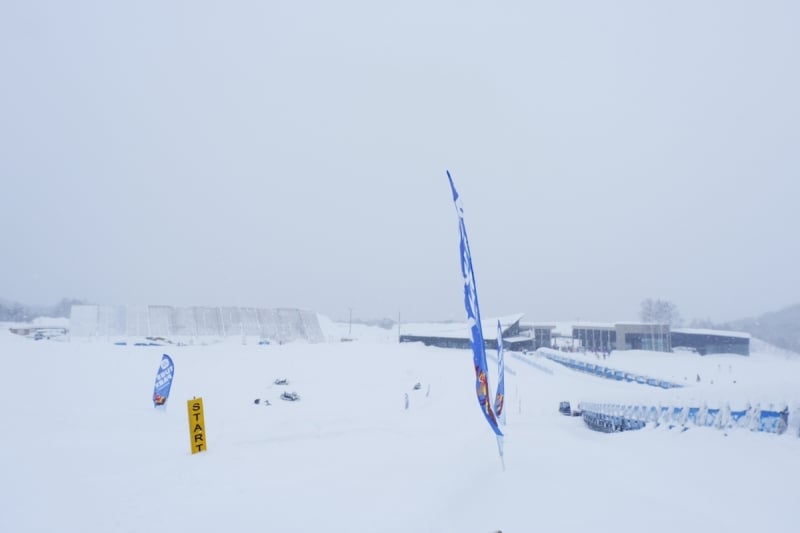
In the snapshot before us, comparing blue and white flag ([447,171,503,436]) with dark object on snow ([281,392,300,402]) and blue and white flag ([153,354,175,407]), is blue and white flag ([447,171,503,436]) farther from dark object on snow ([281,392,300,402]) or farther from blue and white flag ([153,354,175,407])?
dark object on snow ([281,392,300,402])

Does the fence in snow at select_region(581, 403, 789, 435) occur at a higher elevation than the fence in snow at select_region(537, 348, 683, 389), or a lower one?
higher

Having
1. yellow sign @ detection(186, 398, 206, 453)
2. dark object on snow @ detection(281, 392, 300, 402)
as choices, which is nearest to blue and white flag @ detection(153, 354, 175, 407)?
yellow sign @ detection(186, 398, 206, 453)

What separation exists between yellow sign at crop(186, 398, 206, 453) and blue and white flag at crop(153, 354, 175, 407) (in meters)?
8.57

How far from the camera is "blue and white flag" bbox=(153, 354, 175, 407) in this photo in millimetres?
20562

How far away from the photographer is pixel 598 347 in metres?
75.4

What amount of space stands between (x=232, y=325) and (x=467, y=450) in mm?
57995

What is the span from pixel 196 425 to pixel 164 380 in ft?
30.3

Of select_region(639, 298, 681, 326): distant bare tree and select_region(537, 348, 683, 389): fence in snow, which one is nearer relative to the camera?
select_region(537, 348, 683, 389): fence in snow

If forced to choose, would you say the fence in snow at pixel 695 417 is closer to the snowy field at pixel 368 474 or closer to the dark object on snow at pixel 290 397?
the snowy field at pixel 368 474

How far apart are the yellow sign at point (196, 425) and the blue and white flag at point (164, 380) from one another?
8568mm

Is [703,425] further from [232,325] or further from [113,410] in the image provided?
[232,325]

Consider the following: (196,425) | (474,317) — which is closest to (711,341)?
(196,425)

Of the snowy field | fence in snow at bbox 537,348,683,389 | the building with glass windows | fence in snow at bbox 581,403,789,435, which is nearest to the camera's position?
the snowy field

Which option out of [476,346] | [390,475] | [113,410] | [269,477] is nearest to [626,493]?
[476,346]
